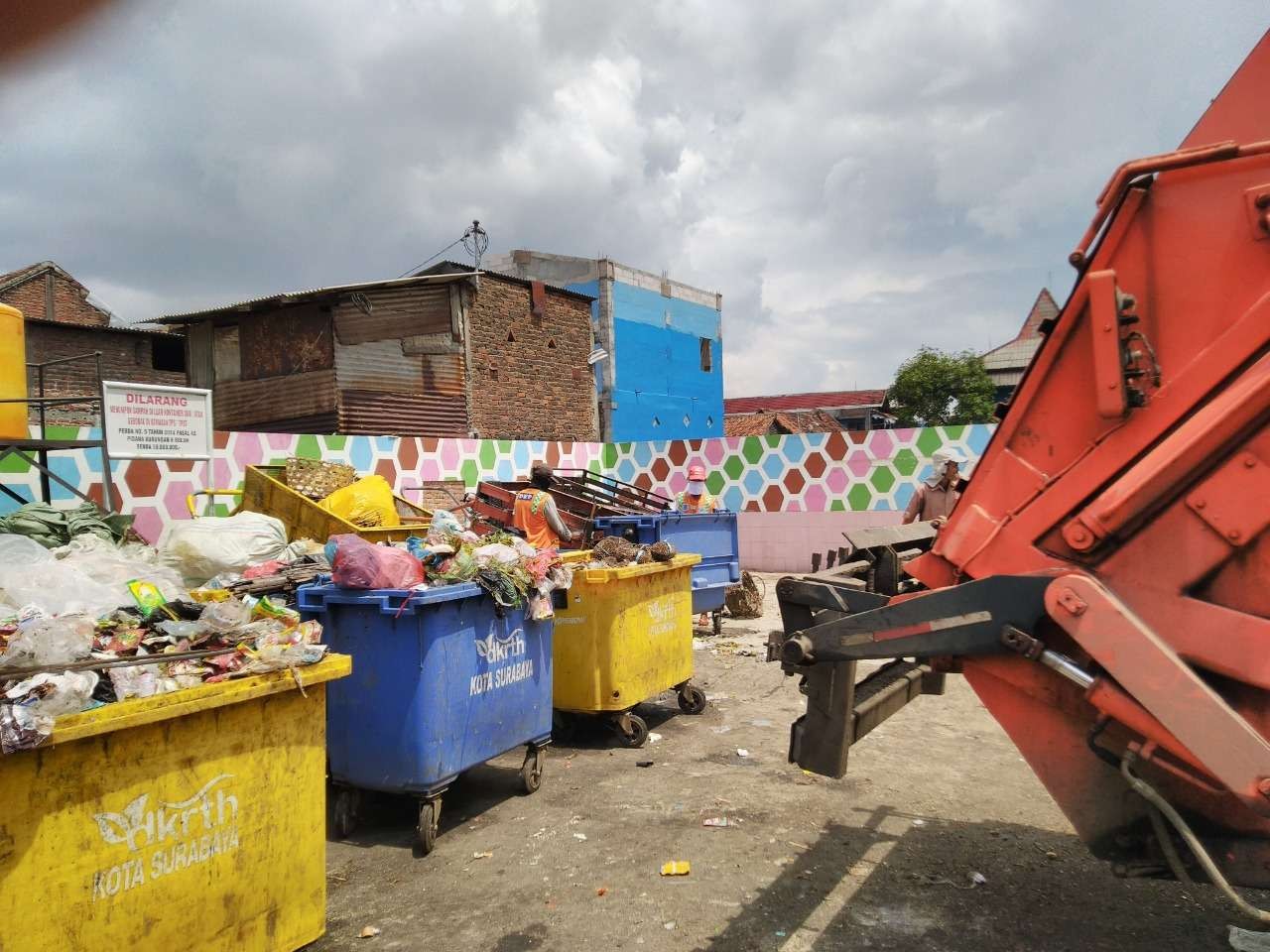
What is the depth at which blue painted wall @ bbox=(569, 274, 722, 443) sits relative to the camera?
87.8 feet

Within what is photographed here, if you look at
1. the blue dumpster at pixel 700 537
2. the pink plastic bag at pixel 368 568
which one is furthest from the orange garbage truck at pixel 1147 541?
the blue dumpster at pixel 700 537

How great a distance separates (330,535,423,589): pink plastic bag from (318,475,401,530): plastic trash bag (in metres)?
3.59

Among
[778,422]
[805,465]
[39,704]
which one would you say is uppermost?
[778,422]

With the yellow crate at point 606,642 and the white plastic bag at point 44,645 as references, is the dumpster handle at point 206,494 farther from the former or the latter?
the white plastic bag at point 44,645

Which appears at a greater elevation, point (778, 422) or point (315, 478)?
point (778, 422)

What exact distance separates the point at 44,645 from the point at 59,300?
26.8m

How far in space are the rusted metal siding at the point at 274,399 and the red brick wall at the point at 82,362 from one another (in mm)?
1200

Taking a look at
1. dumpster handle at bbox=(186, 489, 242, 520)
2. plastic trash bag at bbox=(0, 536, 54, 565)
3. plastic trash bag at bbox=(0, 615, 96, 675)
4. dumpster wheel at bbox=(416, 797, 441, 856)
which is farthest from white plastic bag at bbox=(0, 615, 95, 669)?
dumpster handle at bbox=(186, 489, 242, 520)

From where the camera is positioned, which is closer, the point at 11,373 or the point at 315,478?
the point at 11,373

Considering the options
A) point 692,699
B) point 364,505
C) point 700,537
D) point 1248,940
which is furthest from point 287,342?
point 1248,940

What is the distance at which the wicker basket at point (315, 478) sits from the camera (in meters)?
8.71

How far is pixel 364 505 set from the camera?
8.13m

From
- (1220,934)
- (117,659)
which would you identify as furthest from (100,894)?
(1220,934)

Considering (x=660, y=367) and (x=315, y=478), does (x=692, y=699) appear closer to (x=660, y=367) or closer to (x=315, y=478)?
(x=315, y=478)
